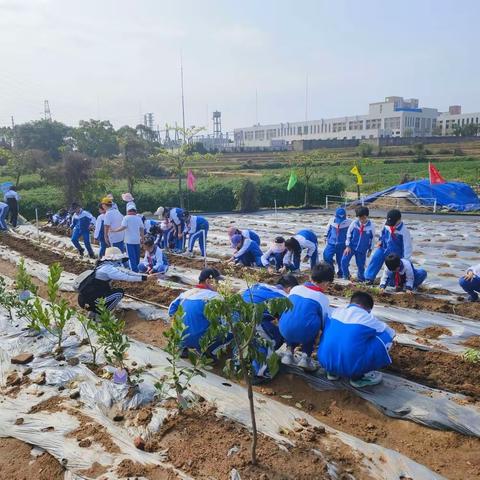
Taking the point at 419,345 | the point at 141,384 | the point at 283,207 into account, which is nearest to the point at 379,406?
the point at 419,345

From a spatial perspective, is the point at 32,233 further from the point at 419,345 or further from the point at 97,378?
the point at 419,345

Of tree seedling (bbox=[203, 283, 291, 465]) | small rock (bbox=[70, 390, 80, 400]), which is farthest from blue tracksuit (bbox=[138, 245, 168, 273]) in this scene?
tree seedling (bbox=[203, 283, 291, 465])

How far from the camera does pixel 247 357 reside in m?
3.17

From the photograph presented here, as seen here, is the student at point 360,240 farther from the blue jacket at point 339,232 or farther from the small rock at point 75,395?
the small rock at point 75,395

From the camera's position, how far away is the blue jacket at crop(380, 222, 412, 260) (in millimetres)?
7363

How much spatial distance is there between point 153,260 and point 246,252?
69.3 inches

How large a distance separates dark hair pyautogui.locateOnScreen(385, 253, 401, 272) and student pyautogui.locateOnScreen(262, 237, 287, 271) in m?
1.84

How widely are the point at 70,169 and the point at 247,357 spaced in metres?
18.4

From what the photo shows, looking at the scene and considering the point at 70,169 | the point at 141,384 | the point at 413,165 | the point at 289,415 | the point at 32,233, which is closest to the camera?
the point at 289,415

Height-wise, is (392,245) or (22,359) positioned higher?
(392,245)

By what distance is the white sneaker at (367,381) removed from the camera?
395 cm

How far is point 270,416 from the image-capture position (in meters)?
3.61

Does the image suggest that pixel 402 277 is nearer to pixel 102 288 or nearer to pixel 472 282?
pixel 472 282

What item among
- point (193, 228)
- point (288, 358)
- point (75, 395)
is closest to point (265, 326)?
point (288, 358)
